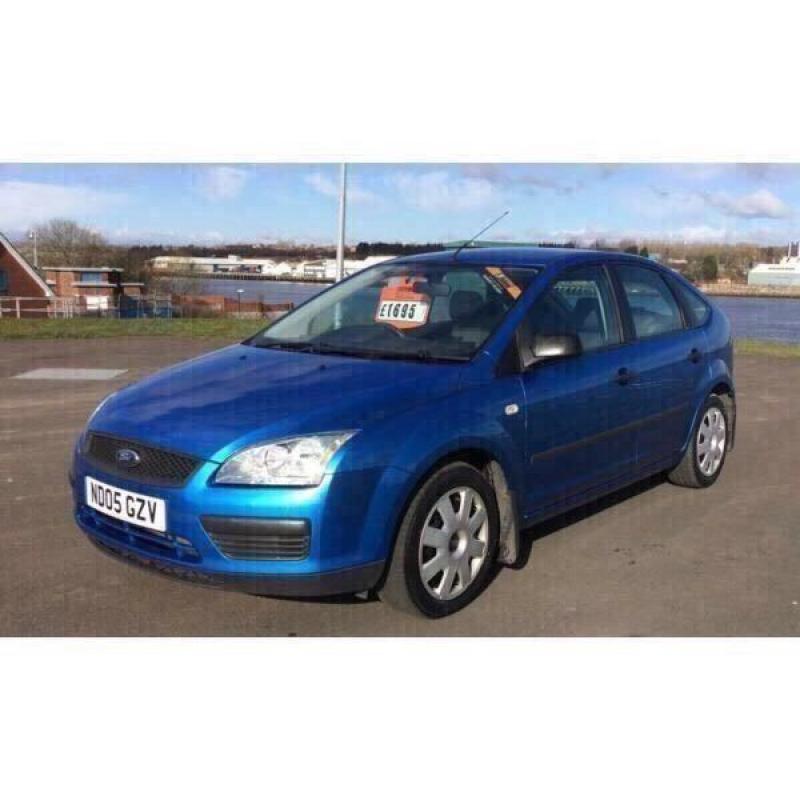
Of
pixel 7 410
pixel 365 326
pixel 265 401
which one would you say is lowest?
pixel 7 410

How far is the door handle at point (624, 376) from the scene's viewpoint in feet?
14.8

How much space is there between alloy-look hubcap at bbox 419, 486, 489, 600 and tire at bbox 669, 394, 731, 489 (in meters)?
2.25

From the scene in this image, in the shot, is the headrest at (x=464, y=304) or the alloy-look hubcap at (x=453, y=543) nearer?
the alloy-look hubcap at (x=453, y=543)

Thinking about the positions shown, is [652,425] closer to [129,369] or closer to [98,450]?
[98,450]

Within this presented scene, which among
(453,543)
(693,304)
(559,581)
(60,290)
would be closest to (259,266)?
(693,304)

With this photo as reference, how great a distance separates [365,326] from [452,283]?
1.60 feet

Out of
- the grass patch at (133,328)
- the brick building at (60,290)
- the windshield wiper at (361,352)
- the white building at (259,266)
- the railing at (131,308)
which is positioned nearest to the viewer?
the windshield wiper at (361,352)

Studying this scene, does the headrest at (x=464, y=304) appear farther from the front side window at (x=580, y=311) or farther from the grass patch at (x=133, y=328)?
the grass patch at (x=133, y=328)

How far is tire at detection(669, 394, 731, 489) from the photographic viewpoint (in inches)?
215

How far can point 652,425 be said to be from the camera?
4867 mm

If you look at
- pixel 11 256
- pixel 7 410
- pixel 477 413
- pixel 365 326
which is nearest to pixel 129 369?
pixel 7 410

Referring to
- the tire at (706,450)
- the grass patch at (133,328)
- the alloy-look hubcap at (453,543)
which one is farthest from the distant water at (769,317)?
the grass patch at (133,328)

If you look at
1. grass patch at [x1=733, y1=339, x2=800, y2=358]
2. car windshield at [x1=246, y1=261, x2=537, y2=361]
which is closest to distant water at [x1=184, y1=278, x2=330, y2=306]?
car windshield at [x1=246, y1=261, x2=537, y2=361]

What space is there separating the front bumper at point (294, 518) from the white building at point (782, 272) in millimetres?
8089
